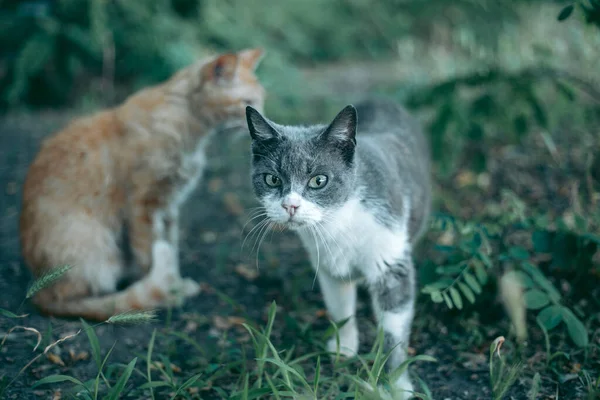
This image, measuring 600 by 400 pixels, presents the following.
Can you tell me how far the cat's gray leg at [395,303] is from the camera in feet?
8.37

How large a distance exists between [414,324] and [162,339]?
1.42 m

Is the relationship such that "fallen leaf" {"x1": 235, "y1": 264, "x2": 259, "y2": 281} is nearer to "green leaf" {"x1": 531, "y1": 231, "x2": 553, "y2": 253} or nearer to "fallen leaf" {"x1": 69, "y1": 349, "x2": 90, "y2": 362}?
"fallen leaf" {"x1": 69, "y1": 349, "x2": 90, "y2": 362}

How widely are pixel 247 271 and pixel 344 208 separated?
4.86 feet

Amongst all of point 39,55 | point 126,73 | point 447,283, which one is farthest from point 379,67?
point 447,283

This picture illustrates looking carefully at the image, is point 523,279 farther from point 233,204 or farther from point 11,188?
point 11,188

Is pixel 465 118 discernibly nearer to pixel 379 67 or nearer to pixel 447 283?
pixel 447 283

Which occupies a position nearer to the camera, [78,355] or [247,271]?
[78,355]

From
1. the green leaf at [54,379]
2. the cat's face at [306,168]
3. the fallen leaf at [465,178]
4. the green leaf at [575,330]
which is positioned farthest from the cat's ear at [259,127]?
the fallen leaf at [465,178]

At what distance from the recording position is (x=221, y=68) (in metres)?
3.41

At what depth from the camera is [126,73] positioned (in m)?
6.06

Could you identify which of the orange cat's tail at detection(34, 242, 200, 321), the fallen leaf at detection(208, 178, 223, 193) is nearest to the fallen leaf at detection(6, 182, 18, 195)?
the fallen leaf at detection(208, 178, 223, 193)

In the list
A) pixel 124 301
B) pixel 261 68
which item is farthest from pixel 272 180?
pixel 261 68

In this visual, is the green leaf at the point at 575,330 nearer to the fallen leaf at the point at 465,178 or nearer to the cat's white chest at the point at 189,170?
the fallen leaf at the point at 465,178

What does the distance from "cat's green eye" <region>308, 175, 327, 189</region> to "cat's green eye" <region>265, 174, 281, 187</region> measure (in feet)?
0.50
